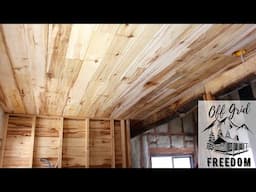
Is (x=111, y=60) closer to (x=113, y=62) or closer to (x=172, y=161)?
(x=113, y=62)

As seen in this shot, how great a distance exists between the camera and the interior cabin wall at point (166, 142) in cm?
624

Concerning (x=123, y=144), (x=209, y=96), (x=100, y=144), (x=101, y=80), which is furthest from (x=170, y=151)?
(x=101, y=80)

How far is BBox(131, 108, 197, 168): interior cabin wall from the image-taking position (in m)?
6.24

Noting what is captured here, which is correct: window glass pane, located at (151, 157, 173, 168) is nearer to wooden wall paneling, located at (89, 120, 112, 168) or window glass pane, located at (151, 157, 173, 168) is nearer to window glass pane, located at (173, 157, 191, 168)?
window glass pane, located at (173, 157, 191, 168)

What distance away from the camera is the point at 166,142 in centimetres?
684

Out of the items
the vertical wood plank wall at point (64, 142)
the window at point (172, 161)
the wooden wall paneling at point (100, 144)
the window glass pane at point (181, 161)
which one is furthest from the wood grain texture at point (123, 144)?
the window glass pane at point (181, 161)

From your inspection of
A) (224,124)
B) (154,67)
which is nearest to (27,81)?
(154,67)

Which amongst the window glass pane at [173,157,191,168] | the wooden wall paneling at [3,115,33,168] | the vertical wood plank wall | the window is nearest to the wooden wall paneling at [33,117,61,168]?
the vertical wood plank wall

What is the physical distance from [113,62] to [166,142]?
5.47 meters

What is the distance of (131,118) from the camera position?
143 inches

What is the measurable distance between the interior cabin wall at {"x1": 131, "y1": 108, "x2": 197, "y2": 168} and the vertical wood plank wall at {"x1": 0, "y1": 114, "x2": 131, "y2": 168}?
2.70 m

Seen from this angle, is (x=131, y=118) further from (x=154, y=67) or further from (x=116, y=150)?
(x=154, y=67)

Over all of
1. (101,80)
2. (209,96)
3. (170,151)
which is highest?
(101,80)
